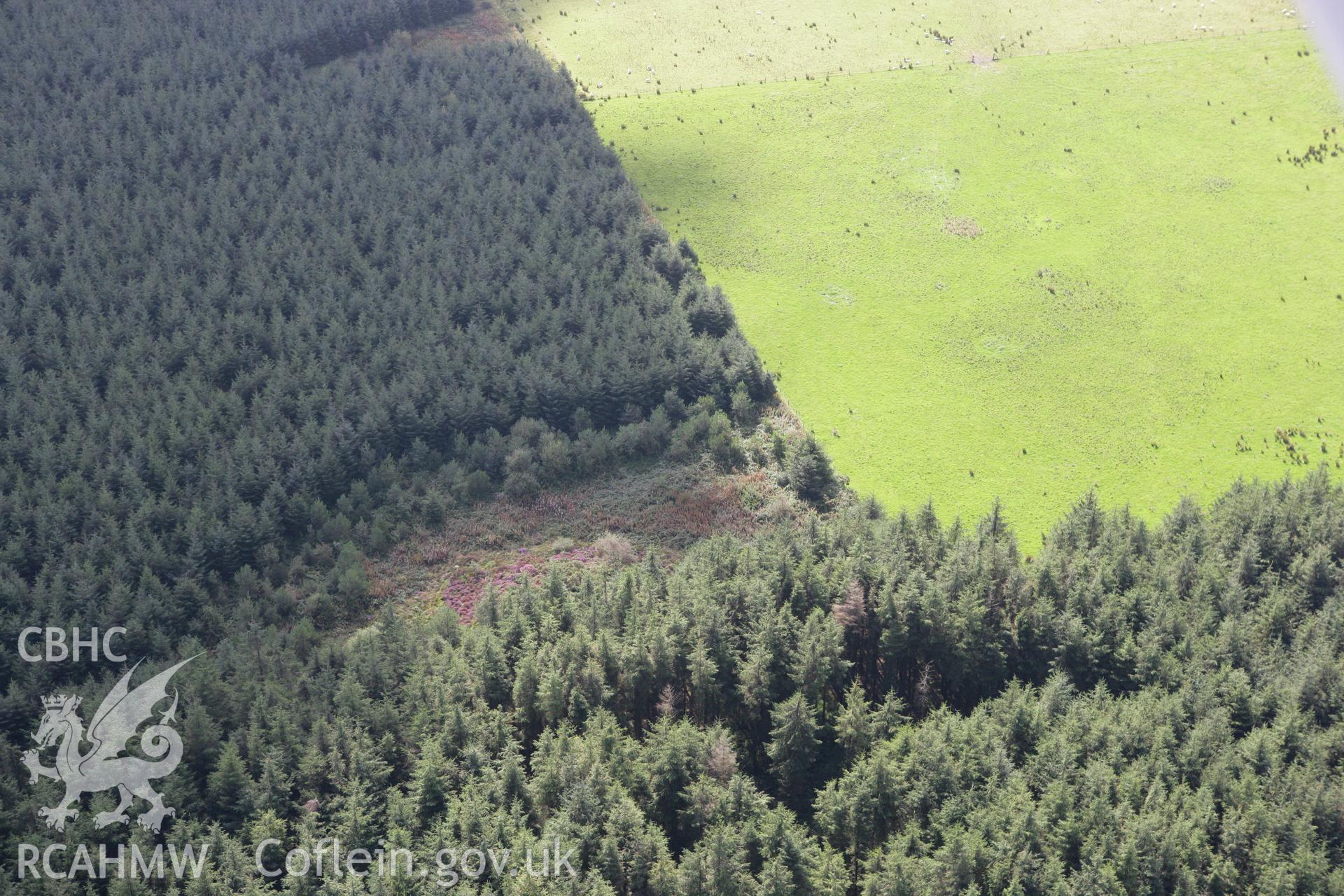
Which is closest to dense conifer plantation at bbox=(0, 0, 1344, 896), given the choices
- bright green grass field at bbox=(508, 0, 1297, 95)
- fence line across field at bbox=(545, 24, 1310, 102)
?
fence line across field at bbox=(545, 24, 1310, 102)

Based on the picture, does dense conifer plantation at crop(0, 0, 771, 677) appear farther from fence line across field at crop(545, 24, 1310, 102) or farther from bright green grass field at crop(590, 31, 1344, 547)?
fence line across field at crop(545, 24, 1310, 102)

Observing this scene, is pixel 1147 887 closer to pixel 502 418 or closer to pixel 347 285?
pixel 502 418

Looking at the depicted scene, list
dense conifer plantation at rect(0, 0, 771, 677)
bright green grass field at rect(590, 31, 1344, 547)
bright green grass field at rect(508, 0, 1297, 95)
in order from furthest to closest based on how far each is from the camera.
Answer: bright green grass field at rect(508, 0, 1297, 95)
bright green grass field at rect(590, 31, 1344, 547)
dense conifer plantation at rect(0, 0, 771, 677)

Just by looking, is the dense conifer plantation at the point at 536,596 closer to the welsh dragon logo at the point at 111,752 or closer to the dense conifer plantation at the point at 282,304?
the dense conifer plantation at the point at 282,304

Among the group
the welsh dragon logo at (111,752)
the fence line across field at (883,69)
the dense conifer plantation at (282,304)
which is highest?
the fence line across field at (883,69)

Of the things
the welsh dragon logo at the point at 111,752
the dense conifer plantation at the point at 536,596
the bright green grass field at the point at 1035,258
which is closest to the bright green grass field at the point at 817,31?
the bright green grass field at the point at 1035,258

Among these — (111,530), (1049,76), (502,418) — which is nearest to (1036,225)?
(1049,76)
